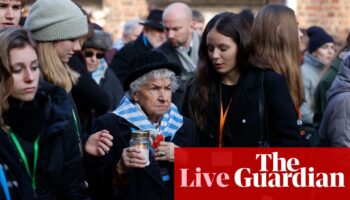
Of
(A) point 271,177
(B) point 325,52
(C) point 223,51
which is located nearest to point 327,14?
(B) point 325,52

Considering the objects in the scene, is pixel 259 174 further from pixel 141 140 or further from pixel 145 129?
pixel 141 140

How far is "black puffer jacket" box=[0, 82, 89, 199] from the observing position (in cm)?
434

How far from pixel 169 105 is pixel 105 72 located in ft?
9.46

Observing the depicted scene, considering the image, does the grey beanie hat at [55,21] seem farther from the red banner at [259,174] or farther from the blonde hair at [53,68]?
the red banner at [259,174]

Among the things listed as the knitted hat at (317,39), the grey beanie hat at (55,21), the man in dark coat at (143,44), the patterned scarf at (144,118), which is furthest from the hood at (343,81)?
the knitted hat at (317,39)

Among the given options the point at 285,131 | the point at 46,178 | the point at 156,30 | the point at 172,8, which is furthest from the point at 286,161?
the point at 156,30

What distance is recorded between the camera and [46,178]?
450cm

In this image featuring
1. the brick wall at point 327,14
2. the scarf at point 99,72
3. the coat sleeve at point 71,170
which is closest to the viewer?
the coat sleeve at point 71,170

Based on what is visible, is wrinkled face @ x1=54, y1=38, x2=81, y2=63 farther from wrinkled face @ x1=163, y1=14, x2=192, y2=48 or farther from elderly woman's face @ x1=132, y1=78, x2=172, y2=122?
wrinkled face @ x1=163, y1=14, x2=192, y2=48

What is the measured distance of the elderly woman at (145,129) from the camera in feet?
16.9

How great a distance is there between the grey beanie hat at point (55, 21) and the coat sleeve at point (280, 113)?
1.17 m

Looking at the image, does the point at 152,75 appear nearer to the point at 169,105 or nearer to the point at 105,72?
the point at 169,105

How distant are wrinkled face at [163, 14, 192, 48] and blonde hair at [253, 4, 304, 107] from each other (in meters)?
2.60

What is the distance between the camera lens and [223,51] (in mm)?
5781
